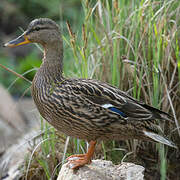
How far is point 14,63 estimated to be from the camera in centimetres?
822

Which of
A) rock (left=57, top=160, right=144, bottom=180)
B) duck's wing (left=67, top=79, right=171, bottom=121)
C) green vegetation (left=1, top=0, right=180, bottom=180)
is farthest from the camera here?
green vegetation (left=1, top=0, right=180, bottom=180)

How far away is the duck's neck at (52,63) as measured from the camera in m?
3.36

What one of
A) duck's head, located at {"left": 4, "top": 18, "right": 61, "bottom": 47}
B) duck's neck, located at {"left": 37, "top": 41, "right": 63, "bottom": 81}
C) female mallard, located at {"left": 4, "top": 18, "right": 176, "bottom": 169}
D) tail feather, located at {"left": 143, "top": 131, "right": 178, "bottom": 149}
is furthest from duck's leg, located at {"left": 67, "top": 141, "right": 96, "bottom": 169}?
duck's head, located at {"left": 4, "top": 18, "right": 61, "bottom": 47}

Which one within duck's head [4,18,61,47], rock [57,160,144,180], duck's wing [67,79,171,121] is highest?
duck's head [4,18,61,47]

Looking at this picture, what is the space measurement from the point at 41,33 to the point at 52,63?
272mm

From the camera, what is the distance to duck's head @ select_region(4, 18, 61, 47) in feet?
10.9

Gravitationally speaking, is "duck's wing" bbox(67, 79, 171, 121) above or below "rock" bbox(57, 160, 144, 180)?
above

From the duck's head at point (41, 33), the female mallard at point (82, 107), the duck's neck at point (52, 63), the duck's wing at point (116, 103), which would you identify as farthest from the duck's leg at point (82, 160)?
the duck's head at point (41, 33)

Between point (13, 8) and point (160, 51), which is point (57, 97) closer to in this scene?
point (160, 51)

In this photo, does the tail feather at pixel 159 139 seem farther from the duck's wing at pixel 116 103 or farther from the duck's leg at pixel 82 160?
the duck's leg at pixel 82 160

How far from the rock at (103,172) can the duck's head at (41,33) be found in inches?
42.3

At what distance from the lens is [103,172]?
311 cm

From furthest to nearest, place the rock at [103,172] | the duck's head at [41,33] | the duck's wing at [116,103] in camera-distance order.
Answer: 1. the duck's head at [41,33]
2. the duck's wing at [116,103]
3. the rock at [103,172]

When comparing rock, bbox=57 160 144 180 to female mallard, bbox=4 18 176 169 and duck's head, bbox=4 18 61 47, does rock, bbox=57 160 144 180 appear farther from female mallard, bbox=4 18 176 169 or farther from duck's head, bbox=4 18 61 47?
duck's head, bbox=4 18 61 47
